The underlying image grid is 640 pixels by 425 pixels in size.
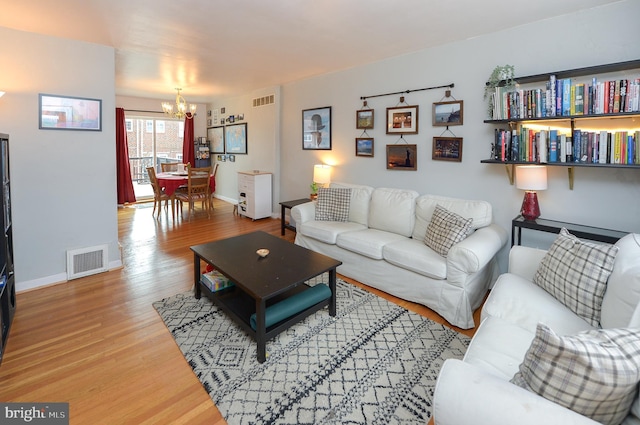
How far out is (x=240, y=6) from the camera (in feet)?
8.00

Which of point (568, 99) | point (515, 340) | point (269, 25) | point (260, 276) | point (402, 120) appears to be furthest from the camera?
point (402, 120)

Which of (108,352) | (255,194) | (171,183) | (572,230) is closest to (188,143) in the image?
(171,183)

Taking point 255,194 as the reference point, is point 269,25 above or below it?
above

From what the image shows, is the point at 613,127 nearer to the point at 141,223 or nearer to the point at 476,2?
the point at 476,2

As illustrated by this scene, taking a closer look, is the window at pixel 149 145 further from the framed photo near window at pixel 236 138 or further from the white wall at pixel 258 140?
the framed photo near window at pixel 236 138

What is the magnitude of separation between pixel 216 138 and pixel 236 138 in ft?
3.48

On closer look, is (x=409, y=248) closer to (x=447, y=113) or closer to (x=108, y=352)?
(x=447, y=113)

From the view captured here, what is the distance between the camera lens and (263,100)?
592cm

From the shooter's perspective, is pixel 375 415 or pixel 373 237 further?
pixel 373 237

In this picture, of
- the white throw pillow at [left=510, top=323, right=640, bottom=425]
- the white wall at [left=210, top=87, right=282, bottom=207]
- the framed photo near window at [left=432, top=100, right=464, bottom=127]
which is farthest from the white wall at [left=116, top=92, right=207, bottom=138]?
the white throw pillow at [left=510, top=323, right=640, bottom=425]

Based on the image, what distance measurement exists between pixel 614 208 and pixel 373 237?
1.87 m

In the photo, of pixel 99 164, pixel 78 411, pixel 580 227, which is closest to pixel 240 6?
pixel 99 164

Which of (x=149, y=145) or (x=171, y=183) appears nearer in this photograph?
(x=171, y=183)

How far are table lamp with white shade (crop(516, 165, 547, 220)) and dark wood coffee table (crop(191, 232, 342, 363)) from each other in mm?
1653
